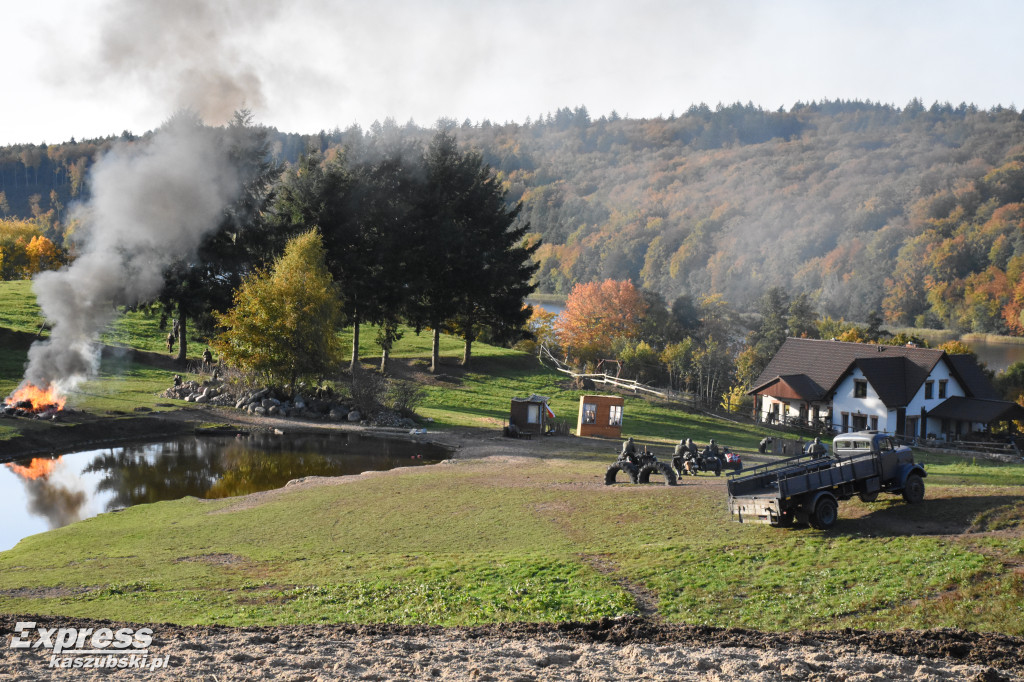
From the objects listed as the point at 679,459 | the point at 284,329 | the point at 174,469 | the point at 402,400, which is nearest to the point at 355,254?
the point at 284,329

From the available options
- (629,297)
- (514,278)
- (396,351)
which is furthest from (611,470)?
(629,297)

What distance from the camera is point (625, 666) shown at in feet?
36.2

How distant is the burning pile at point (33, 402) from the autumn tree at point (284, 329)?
9863 millimetres

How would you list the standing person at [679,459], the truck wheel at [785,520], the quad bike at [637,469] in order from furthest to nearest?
the standing person at [679,459], the quad bike at [637,469], the truck wheel at [785,520]

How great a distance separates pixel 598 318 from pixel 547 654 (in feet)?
218

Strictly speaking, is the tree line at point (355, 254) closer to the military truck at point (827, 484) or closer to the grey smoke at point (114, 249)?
the grey smoke at point (114, 249)

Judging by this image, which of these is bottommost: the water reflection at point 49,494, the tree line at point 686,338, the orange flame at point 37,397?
the water reflection at point 49,494

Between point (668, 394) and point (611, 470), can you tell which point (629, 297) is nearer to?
point (668, 394)

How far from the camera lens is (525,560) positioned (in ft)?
54.7

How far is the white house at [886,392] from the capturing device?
50469mm

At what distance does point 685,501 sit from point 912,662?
38.1 feet

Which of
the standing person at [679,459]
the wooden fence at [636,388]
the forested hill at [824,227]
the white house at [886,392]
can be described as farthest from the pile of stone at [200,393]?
the forested hill at [824,227]

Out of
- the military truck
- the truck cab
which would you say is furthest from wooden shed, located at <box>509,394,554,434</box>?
the truck cab

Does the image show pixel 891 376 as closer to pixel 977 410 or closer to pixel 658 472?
pixel 977 410
